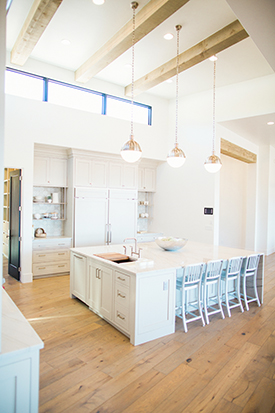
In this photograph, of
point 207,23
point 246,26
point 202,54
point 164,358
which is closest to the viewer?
point 246,26

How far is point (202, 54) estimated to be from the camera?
440 cm

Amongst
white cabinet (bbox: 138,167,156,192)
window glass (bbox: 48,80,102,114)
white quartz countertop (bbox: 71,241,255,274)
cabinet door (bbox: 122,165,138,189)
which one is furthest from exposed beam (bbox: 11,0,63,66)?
white cabinet (bbox: 138,167,156,192)

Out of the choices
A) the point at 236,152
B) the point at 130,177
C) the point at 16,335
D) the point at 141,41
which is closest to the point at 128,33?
the point at 141,41

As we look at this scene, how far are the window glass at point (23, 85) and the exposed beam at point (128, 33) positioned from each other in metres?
0.78

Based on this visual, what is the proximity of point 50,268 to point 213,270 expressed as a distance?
132 inches

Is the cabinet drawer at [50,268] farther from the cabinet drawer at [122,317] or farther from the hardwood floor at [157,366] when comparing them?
the cabinet drawer at [122,317]

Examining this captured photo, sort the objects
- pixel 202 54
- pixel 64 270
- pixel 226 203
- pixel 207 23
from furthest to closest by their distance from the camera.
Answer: pixel 226 203 → pixel 64 270 → pixel 202 54 → pixel 207 23

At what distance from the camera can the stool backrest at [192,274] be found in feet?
10.8

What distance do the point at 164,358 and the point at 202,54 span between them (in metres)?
4.28

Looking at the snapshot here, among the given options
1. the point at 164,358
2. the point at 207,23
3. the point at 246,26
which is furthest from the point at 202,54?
the point at 164,358

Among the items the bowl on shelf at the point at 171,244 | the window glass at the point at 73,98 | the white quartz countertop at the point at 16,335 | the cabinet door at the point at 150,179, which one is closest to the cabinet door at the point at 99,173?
the window glass at the point at 73,98

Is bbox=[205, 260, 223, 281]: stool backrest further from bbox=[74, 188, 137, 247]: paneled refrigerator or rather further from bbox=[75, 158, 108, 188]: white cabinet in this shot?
bbox=[75, 158, 108, 188]: white cabinet

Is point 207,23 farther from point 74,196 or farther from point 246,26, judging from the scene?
point 74,196

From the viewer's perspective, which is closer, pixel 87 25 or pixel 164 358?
pixel 164 358
